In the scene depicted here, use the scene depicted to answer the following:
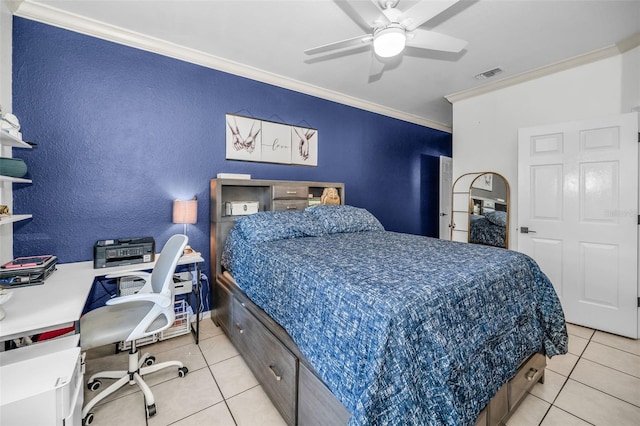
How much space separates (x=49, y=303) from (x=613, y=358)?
12.9 ft

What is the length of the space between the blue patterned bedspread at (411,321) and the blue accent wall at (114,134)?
→ 137 cm

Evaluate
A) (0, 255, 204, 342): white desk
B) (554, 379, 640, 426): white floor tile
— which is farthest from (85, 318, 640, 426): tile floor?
(0, 255, 204, 342): white desk

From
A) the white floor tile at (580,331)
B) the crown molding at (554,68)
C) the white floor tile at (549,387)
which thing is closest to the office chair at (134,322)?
the white floor tile at (549,387)

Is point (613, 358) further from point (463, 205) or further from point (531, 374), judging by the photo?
point (463, 205)

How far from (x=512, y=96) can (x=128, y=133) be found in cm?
429

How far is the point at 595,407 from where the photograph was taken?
5.60ft

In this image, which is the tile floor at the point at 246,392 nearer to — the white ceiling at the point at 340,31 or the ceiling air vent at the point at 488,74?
the white ceiling at the point at 340,31

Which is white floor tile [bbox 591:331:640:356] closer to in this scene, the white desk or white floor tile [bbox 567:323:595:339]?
white floor tile [bbox 567:323:595:339]

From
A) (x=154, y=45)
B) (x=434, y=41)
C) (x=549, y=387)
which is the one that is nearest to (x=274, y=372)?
(x=549, y=387)

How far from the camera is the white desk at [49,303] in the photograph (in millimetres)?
1211

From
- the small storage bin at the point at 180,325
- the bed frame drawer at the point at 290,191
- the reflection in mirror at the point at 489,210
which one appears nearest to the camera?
the small storage bin at the point at 180,325

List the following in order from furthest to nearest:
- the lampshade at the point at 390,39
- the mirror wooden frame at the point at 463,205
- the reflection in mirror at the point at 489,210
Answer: the mirror wooden frame at the point at 463,205
the reflection in mirror at the point at 489,210
the lampshade at the point at 390,39

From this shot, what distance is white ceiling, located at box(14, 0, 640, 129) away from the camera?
212 centimetres

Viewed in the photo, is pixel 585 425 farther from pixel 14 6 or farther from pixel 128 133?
pixel 14 6
